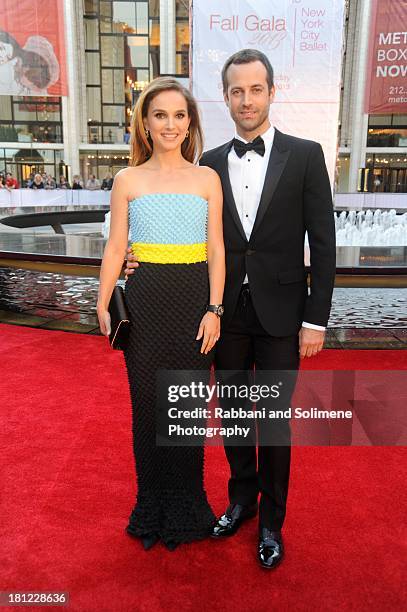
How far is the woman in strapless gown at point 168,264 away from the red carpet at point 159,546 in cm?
20

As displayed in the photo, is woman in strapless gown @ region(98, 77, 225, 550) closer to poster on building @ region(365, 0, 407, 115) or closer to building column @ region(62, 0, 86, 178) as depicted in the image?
poster on building @ region(365, 0, 407, 115)

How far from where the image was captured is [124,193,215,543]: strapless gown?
1.97m

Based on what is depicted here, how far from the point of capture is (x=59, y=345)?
4945 millimetres

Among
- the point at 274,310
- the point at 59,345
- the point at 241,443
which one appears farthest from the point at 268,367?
the point at 59,345

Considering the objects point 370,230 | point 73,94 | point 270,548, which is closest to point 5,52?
point 370,230

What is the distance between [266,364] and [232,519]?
28.3 inches

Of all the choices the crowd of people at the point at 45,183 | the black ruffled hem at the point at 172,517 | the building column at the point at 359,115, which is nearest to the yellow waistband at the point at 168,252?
the black ruffled hem at the point at 172,517

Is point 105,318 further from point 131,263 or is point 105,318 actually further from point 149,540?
point 149,540

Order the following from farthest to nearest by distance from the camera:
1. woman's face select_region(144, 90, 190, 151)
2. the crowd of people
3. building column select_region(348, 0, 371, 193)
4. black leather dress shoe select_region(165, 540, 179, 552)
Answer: building column select_region(348, 0, 371, 193) < the crowd of people < black leather dress shoe select_region(165, 540, 179, 552) < woman's face select_region(144, 90, 190, 151)

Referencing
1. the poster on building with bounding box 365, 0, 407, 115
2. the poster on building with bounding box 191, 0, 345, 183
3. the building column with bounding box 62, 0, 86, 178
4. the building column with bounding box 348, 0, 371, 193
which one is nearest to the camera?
the poster on building with bounding box 191, 0, 345, 183

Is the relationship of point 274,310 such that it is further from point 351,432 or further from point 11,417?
point 11,417

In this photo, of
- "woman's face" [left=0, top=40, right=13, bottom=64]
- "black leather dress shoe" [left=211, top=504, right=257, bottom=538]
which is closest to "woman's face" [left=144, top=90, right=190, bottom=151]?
"black leather dress shoe" [left=211, top=504, right=257, bottom=538]

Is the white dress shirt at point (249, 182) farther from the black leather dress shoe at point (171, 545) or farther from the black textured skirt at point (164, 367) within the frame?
the black leather dress shoe at point (171, 545)

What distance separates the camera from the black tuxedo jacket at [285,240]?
78.7 inches
